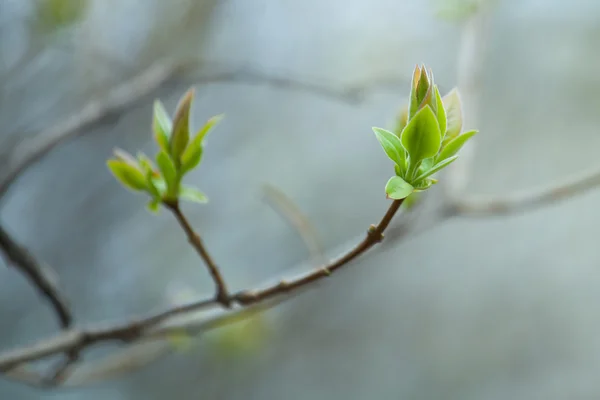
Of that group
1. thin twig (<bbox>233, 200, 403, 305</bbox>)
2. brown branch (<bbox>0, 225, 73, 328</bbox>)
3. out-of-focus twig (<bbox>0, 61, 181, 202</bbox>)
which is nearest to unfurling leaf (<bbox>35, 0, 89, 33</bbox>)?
out-of-focus twig (<bbox>0, 61, 181, 202</bbox>)

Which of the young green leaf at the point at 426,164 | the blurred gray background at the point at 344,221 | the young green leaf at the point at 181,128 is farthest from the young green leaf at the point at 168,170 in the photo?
the blurred gray background at the point at 344,221

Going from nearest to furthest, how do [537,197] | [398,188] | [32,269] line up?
[398,188] → [32,269] → [537,197]

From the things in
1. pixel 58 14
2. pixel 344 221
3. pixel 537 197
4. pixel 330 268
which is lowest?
pixel 344 221

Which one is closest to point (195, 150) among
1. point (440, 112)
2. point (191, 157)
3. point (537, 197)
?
point (191, 157)

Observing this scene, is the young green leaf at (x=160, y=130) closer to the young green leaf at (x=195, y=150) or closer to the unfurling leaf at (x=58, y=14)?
the young green leaf at (x=195, y=150)

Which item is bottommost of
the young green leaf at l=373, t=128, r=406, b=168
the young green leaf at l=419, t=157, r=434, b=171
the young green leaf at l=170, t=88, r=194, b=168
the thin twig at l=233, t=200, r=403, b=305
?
the thin twig at l=233, t=200, r=403, b=305

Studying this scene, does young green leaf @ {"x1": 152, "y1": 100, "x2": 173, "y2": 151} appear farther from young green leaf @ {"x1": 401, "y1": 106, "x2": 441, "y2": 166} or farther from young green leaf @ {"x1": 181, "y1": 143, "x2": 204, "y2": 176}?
young green leaf @ {"x1": 401, "y1": 106, "x2": 441, "y2": 166}

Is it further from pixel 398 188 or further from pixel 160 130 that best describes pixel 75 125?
pixel 398 188
